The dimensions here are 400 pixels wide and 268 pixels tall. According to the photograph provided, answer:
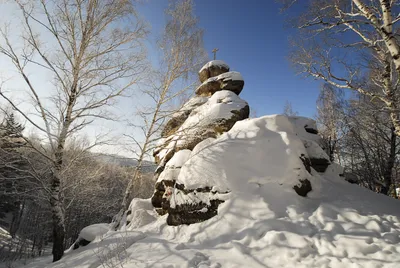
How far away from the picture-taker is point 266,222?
4137 millimetres

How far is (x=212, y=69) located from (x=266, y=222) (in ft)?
29.6

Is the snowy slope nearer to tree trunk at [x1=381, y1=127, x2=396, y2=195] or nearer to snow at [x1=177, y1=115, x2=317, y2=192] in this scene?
snow at [x1=177, y1=115, x2=317, y2=192]

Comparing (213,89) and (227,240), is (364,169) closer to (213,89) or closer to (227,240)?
(213,89)

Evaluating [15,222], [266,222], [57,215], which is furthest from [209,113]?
[15,222]

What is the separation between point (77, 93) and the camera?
19.2ft

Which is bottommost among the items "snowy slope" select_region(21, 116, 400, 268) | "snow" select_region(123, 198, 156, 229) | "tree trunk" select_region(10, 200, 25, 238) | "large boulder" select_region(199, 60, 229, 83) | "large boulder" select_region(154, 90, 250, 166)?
"tree trunk" select_region(10, 200, 25, 238)

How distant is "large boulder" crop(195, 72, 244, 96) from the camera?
32.3 ft

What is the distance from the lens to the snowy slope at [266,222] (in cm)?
331

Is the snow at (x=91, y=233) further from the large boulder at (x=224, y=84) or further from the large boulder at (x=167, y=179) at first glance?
the large boulder at (x=224, y=84)

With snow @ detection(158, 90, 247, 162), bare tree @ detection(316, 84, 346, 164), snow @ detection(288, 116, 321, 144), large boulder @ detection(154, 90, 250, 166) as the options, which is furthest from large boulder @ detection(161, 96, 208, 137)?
bare tree @ detection(316, 84, 346, 164)

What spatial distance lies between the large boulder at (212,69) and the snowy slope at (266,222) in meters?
5.33

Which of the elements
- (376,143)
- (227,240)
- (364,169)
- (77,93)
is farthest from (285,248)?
(364,169)

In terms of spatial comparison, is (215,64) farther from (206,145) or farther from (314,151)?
(314,151)

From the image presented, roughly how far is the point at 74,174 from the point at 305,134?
28.8 feet
